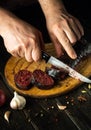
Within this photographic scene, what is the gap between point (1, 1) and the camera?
1.93 metres

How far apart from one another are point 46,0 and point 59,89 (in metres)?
0.44

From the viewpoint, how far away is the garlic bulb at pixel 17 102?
4.76 feet

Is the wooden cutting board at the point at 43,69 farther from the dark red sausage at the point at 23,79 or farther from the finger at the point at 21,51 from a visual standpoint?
the finger at the point at 21,51

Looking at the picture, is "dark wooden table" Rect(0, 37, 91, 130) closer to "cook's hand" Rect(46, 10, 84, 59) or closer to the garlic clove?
the garlic clove

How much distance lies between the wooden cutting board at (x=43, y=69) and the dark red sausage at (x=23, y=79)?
0.02 metres

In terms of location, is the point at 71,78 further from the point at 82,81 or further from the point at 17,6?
the point at 17,6

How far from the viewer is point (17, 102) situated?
1455 millimetres

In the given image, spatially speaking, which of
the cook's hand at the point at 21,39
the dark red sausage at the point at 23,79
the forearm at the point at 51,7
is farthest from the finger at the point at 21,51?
the forearm at the point at 51,7

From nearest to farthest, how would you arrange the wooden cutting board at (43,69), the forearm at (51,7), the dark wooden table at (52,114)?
1. the dark wooden table at (52,114)
2. the wooden cutting board at (43,69)
3. the forearm at (51,7)

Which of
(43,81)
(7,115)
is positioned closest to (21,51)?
(43,81)

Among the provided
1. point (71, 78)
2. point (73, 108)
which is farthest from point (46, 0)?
point (73, 108)

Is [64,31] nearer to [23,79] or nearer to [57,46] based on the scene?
[57,46]

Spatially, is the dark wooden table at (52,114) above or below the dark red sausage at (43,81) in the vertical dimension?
below

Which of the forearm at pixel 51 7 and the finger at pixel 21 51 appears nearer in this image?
the finger at pixel 21 51
